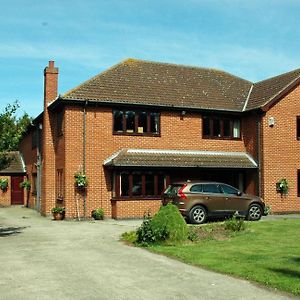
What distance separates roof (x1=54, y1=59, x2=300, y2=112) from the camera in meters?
23.9

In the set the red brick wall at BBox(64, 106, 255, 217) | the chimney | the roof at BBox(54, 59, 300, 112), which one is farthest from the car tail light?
the chimney

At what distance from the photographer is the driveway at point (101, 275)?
7.83m

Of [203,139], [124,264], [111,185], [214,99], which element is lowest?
[124,264]

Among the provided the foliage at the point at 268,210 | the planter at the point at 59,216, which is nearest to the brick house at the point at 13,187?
the planter at the point at 59,216

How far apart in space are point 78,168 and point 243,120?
939 cm

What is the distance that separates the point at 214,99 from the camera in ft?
86.6

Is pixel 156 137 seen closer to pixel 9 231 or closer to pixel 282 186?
pixel 282 186

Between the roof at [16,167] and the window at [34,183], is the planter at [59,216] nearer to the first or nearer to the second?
the window at [34,183]

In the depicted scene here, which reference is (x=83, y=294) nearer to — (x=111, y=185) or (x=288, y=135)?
(x=111, y=185)

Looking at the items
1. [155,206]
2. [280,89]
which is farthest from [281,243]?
[280,89]

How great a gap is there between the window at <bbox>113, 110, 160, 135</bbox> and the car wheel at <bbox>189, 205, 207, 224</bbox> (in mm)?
6020

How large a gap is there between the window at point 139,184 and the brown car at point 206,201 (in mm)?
3200

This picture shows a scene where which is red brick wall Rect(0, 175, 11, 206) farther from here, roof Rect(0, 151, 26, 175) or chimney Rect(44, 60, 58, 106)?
chimney Rect(44, 60, 58, 106)

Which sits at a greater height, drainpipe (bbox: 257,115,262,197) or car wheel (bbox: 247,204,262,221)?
drainpipe (bbox: 257,115,262,197)
